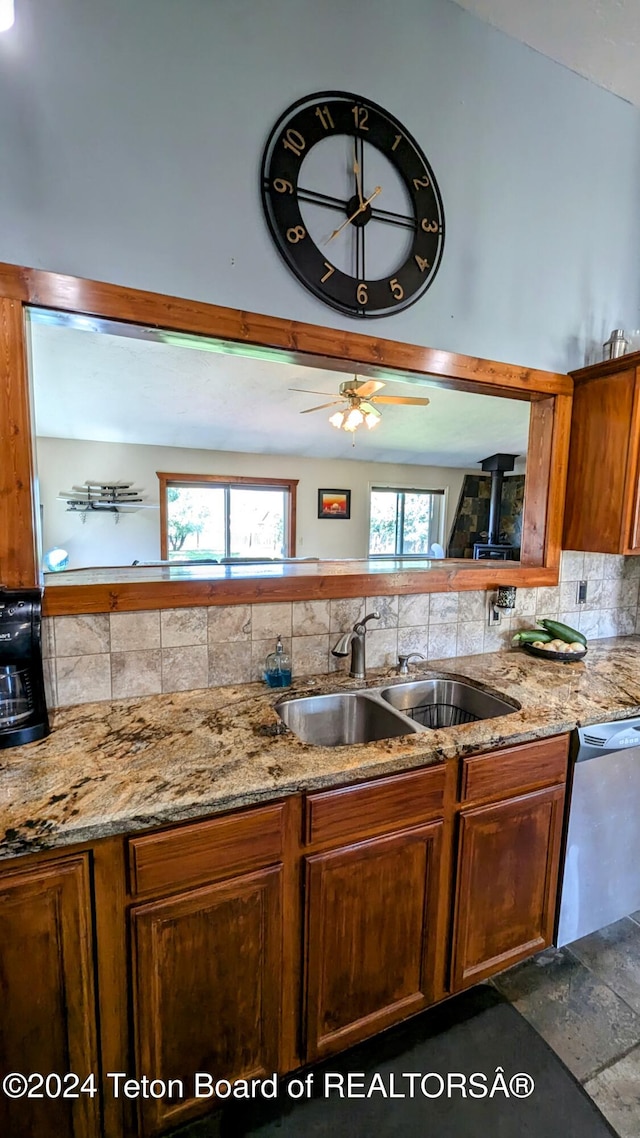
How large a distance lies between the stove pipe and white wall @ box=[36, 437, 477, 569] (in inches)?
63.8

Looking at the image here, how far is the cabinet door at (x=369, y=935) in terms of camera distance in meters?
1.18

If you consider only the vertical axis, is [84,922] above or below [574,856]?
above

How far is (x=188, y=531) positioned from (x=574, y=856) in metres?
5.30

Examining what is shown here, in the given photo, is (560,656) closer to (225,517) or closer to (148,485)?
(225,517)

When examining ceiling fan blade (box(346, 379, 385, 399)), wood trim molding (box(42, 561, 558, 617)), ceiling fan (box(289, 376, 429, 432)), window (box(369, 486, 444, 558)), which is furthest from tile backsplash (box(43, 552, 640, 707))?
window (box(369, 486, 444, 558))

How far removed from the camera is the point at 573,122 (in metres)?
2.06

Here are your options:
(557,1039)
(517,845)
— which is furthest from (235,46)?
(557,1039)

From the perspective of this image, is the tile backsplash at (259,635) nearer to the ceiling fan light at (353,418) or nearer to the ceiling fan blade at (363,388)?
the ceiling fan blade at (363,388)

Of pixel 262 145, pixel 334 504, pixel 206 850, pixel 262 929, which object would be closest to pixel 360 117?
pixel 262 145

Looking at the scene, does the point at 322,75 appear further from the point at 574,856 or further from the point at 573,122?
the point at 574,856

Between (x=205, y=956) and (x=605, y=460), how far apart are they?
7.50ft

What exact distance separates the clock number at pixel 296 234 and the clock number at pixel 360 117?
18.1 inches

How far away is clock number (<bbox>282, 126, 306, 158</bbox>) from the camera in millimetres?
1521

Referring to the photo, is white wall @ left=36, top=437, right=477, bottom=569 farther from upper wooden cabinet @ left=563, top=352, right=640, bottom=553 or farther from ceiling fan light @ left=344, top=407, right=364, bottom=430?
upper wooden cabinet @ left=563, top=352, right=640, bottom=553
